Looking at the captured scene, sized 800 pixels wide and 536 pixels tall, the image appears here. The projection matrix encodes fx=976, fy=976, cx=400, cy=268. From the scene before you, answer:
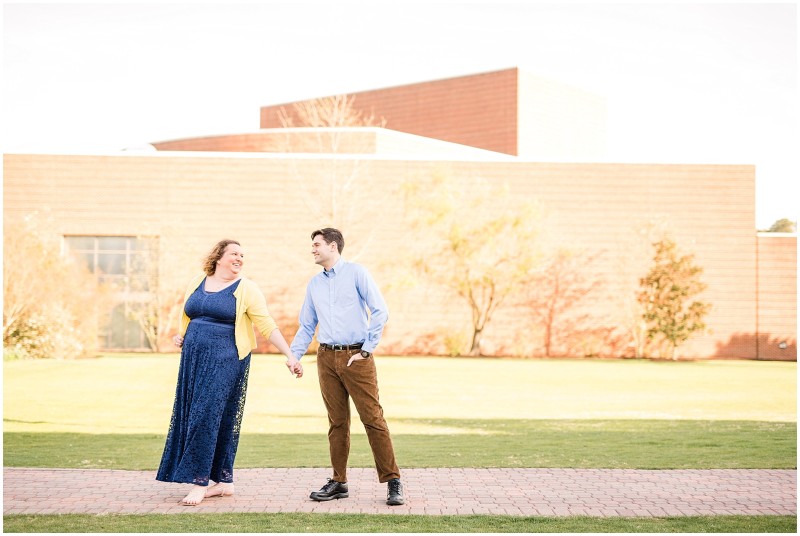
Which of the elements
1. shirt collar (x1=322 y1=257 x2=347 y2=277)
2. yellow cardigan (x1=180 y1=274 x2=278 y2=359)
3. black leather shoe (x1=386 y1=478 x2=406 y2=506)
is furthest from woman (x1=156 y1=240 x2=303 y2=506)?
black leather shoe (x1=386 y1=478 x2=406 y2=506)

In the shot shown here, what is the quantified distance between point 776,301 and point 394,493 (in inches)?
1317

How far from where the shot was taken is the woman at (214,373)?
6.62 m

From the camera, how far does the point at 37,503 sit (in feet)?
21.6

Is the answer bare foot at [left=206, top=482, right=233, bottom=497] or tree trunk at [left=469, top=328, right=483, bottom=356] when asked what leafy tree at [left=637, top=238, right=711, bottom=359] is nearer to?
tree trunk at [left=469, top=328, right=483, bottom=356]

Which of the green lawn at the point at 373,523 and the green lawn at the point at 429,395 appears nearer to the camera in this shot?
the green lawn at the point at 373,523

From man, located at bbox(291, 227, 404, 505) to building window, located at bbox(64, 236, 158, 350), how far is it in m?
30.1

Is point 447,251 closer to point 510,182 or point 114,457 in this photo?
point 510,182

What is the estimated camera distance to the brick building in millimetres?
35781

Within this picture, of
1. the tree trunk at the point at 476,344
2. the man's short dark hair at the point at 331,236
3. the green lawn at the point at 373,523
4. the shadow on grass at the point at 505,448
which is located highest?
the man's short dark hair at the point at 331,236

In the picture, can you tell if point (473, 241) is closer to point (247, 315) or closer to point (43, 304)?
point (43, 304)

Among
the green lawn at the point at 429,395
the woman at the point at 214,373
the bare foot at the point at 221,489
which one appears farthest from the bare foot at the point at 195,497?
the green lawn at the point at 429,395

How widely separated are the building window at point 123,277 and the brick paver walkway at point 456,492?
28.5 m

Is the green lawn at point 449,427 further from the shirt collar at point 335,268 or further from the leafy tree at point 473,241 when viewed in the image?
the leafy tree at point 473,241

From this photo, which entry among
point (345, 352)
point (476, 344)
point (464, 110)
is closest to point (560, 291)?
point (476, 344)
